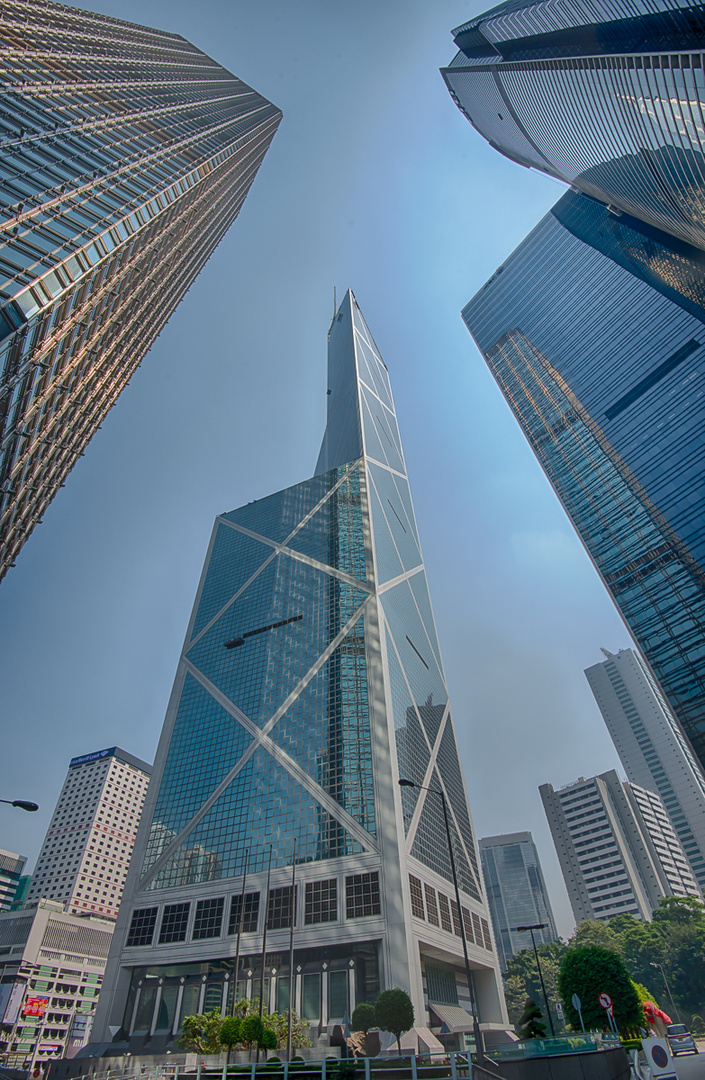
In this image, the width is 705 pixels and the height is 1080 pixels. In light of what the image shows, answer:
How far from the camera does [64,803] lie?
472 feet

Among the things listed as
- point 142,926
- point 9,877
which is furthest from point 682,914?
point 9,877

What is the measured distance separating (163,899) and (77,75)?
74218 millimetres

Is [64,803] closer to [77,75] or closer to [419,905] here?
[419,905]

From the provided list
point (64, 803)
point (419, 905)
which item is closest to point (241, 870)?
point (419, 905)

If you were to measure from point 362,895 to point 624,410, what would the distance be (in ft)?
214

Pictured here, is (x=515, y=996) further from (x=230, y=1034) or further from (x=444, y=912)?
(x=230, y=1034)

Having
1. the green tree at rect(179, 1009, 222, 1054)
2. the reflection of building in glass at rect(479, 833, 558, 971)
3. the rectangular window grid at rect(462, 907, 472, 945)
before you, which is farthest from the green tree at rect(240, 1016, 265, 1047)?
the reflection of building in glass at rect(479, 833, 558, 971)

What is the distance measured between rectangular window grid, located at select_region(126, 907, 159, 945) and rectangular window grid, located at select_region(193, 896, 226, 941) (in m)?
5.37

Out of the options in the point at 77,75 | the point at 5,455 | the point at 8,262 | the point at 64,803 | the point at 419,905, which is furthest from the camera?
the point at 64,803

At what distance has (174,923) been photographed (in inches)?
2219

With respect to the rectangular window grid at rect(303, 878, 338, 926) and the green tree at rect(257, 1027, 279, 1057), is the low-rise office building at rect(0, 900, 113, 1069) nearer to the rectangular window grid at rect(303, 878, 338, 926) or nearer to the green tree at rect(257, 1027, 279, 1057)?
the rectangular window grid at rect(303, 878, 338, 926)

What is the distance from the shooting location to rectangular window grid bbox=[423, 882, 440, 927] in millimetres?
51250

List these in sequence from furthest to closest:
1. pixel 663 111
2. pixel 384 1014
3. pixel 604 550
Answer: pixel 604 550
pixel 663 111
pixel 384 1014

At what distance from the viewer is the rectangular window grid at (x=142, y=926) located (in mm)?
57125
